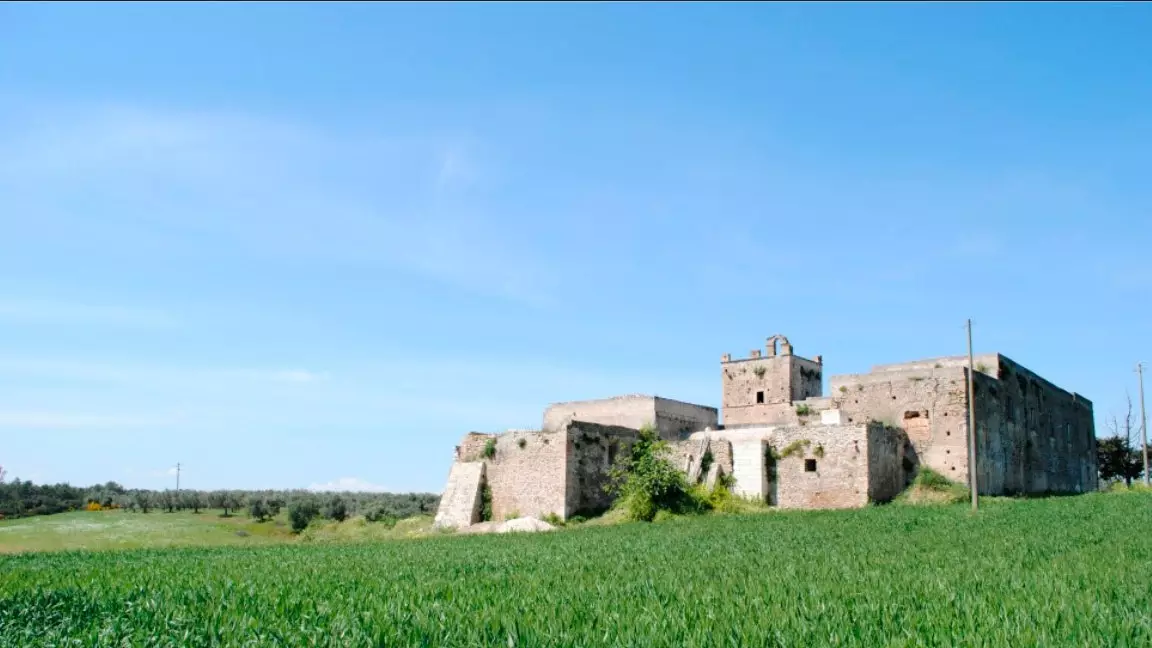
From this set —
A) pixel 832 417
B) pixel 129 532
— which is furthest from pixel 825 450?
pixel 129 532

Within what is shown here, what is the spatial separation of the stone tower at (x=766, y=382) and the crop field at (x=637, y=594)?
97.4 ft

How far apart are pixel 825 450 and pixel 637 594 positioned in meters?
26.6

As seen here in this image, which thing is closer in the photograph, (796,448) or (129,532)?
(796,448)

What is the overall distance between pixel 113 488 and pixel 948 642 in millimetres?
92919

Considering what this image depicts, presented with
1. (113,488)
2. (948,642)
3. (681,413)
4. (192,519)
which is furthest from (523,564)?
(113,488)

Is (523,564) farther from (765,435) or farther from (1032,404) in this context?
(1032,404)

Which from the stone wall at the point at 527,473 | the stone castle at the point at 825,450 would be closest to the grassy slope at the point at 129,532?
the stone wall at the point at 527,473

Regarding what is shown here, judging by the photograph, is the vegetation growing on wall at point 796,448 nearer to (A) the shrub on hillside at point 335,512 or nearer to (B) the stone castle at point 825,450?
(B) the stone castle at point 825,450

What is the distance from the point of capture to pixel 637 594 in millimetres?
12156

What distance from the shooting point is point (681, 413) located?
4716 centimetres

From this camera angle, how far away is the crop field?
9000mm

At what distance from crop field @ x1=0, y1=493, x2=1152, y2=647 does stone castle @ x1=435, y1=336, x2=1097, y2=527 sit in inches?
535

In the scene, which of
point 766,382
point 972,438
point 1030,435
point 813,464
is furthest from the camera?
point 766,382

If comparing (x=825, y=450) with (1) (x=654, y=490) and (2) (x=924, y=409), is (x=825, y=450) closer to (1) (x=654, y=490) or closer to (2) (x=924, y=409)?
(2) (x=924, y=409)
